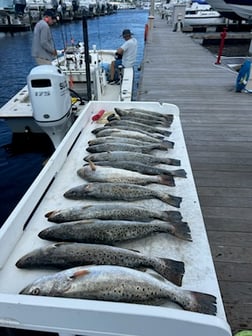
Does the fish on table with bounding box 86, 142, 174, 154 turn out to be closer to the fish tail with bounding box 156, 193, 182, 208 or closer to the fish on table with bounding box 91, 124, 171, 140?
the fish on table with bounding box 91, 124, 171, 140

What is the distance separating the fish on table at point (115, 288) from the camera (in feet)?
4.27

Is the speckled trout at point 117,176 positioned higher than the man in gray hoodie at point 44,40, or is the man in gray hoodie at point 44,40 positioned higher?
the man in gray hoodie at point 44,40

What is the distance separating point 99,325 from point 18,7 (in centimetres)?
5467

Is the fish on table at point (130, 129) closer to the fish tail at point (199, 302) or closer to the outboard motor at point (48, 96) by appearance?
the fish tail at point (199, 302)

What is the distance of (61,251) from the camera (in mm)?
1548

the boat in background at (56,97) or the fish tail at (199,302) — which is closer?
the fish tail at (199,302)

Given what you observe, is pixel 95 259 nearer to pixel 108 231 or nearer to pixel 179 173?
pixel 108 231

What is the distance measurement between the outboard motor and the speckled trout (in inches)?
130

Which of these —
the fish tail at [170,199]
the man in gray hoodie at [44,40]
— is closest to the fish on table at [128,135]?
the fish tail at [170,199]

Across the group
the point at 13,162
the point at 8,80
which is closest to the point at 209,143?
the point at 13,162

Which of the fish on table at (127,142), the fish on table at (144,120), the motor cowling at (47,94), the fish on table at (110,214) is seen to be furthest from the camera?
the motor cowling at (47,94)

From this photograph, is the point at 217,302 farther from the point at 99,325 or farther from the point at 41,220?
the point at 41,220

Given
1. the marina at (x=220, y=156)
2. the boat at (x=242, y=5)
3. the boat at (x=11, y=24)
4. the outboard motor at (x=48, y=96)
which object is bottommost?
the boat at (x=11, y=24)

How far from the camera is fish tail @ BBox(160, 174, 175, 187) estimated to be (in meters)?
2.29
